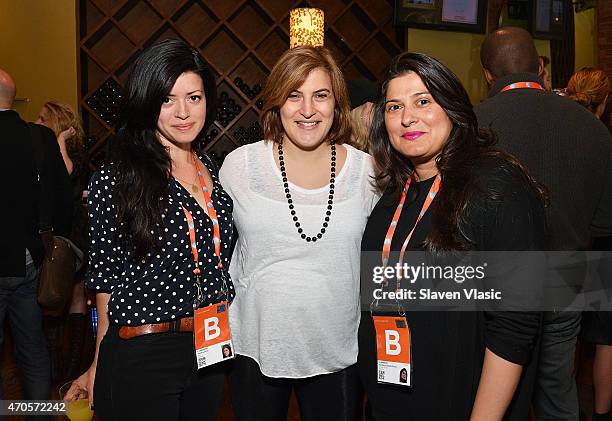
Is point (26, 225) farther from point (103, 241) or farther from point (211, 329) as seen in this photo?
point (211, 329)

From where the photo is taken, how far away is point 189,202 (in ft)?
4.03

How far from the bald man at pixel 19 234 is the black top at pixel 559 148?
1370 millimetres

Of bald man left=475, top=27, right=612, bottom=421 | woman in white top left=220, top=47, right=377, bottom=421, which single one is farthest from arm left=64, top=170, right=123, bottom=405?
bald man left=475, top=27, right=612, bottom=421

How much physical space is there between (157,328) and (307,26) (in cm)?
295

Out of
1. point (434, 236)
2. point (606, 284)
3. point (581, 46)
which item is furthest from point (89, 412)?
point (581, 46)

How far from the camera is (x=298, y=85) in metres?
1.34

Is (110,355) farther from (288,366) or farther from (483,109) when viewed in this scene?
(483,109)

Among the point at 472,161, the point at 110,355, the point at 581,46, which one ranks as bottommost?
the point at 110,355

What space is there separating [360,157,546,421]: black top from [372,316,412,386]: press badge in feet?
0.05

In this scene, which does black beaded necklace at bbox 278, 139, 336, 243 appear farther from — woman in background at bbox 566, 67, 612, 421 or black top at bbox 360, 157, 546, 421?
woman in background at bbox 566, 67, 612, 421

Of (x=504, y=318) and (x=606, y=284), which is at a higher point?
(x=504, y=318)

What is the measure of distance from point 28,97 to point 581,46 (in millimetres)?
3809

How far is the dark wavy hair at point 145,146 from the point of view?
116cm

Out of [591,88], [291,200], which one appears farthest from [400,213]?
[591,88]
